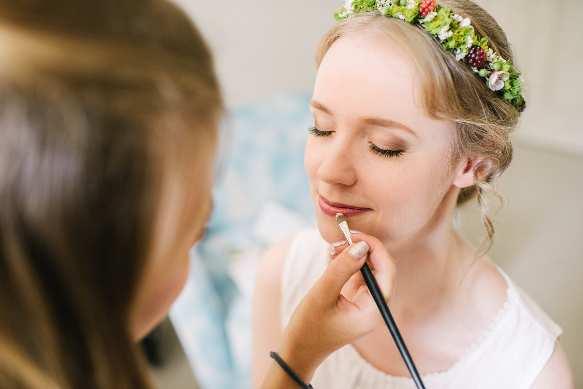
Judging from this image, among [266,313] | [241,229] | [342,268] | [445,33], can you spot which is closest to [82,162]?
[342,268]

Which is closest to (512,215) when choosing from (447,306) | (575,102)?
(575,102)

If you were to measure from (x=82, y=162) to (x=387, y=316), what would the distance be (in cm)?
40

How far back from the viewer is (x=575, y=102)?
113 cm

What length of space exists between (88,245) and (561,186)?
1018mm

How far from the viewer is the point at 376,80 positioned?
67 centimetres

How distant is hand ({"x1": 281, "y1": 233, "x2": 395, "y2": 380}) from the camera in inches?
25.4

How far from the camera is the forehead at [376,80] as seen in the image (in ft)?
2.20

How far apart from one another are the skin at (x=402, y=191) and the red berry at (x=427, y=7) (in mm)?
61

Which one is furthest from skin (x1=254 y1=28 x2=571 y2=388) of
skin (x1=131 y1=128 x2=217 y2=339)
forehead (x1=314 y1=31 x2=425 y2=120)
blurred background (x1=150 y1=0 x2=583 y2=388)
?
skin (x1=131 y1=128 x2=217 y2=339)

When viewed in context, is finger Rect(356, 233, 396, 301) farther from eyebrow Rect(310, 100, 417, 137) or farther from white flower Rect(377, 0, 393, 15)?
white flower Rect(377, 0, 393, 15)

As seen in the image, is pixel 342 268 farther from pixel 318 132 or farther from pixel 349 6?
pixel 349 6

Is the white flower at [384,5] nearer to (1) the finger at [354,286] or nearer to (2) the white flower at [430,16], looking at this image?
(2) the white flower at [430,16]

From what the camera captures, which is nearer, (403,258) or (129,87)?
(129,87)

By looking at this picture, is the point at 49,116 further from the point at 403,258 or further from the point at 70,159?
the point at 403,258
